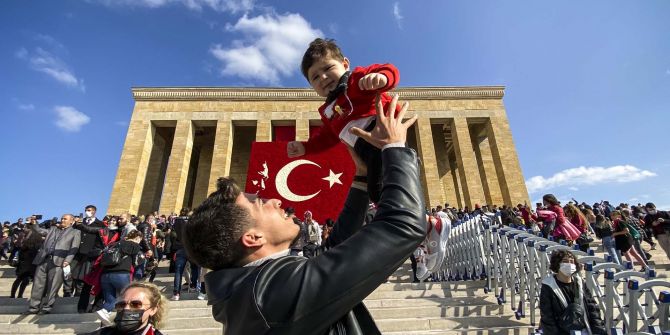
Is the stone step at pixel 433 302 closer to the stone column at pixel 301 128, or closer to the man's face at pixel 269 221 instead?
the man's face at pixel 269 221

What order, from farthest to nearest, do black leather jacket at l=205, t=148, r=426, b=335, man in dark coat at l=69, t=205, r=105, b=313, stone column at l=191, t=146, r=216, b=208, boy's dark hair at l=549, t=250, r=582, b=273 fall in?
stone column at l=191, t=146, r=216, b=208, man in dark coat at l=69, t=205, r=105, b=313, boy's dark hair at l=549, t=250, r=582, b=273, black leather jacket at l=205, t=148, r=426, b=335

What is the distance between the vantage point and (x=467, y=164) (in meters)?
25.2

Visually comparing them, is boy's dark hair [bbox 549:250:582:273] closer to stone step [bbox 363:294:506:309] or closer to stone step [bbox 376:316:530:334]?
stone step [bbox 376:316:530:334]

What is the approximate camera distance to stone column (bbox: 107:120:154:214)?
22.7 meters

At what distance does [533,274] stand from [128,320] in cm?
596

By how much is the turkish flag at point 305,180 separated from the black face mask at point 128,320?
11937 millimetres

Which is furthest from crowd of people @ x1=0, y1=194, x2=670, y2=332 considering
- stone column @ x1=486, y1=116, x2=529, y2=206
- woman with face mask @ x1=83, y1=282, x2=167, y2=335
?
stone column @ x1=486, y1=116, x2=529, y2=206

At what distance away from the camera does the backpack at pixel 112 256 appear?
635cm

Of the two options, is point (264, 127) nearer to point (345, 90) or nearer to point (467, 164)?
point (467, 164)

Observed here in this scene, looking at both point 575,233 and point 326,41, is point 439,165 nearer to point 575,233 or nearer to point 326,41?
point 575,233

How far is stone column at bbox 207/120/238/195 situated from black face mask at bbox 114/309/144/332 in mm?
21608

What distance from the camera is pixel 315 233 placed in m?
10.9

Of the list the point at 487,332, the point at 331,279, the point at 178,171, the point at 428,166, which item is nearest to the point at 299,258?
the point at 331,279

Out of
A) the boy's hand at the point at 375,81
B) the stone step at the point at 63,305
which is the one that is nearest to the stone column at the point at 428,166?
the stone step at the point at 63,305
